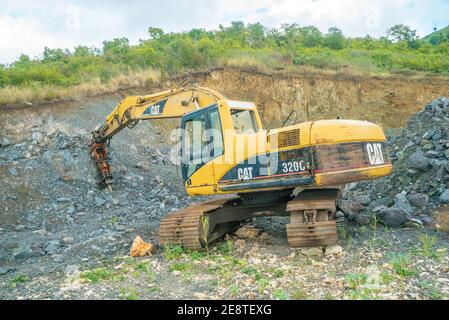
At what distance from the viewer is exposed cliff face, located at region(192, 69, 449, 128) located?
61.1ft

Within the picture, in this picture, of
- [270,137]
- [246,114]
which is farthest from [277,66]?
[270,137]

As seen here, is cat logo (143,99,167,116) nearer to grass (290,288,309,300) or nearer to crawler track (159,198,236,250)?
crawler track (159,198,236,250)

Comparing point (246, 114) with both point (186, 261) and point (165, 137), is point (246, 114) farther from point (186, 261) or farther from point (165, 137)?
point (165, 137)

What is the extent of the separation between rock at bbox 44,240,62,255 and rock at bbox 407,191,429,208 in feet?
20.1

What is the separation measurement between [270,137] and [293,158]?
0.50m

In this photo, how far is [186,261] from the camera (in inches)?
251

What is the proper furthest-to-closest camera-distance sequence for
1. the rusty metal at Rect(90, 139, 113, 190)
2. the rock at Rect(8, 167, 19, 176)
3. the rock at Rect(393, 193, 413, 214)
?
1. the rock at Rect(8, 167, 19, 176)
2. the rusty metal at Rect(90, 139, 113, 190)
3. the rock at Rect(393, 193, 413, 214)

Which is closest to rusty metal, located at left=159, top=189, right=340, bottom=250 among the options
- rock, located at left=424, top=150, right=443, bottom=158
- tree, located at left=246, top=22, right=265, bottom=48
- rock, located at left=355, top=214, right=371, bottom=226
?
rock, located at left=355, top=214, right=371, bottom=226

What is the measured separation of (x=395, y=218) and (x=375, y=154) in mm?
1384

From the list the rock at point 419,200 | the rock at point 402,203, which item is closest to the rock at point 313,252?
the rock at point 402,203

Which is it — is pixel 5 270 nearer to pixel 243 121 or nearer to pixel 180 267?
pixel 180 267

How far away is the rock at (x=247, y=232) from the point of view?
7.86m

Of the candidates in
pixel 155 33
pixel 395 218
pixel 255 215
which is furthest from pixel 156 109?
pixel 155 33
